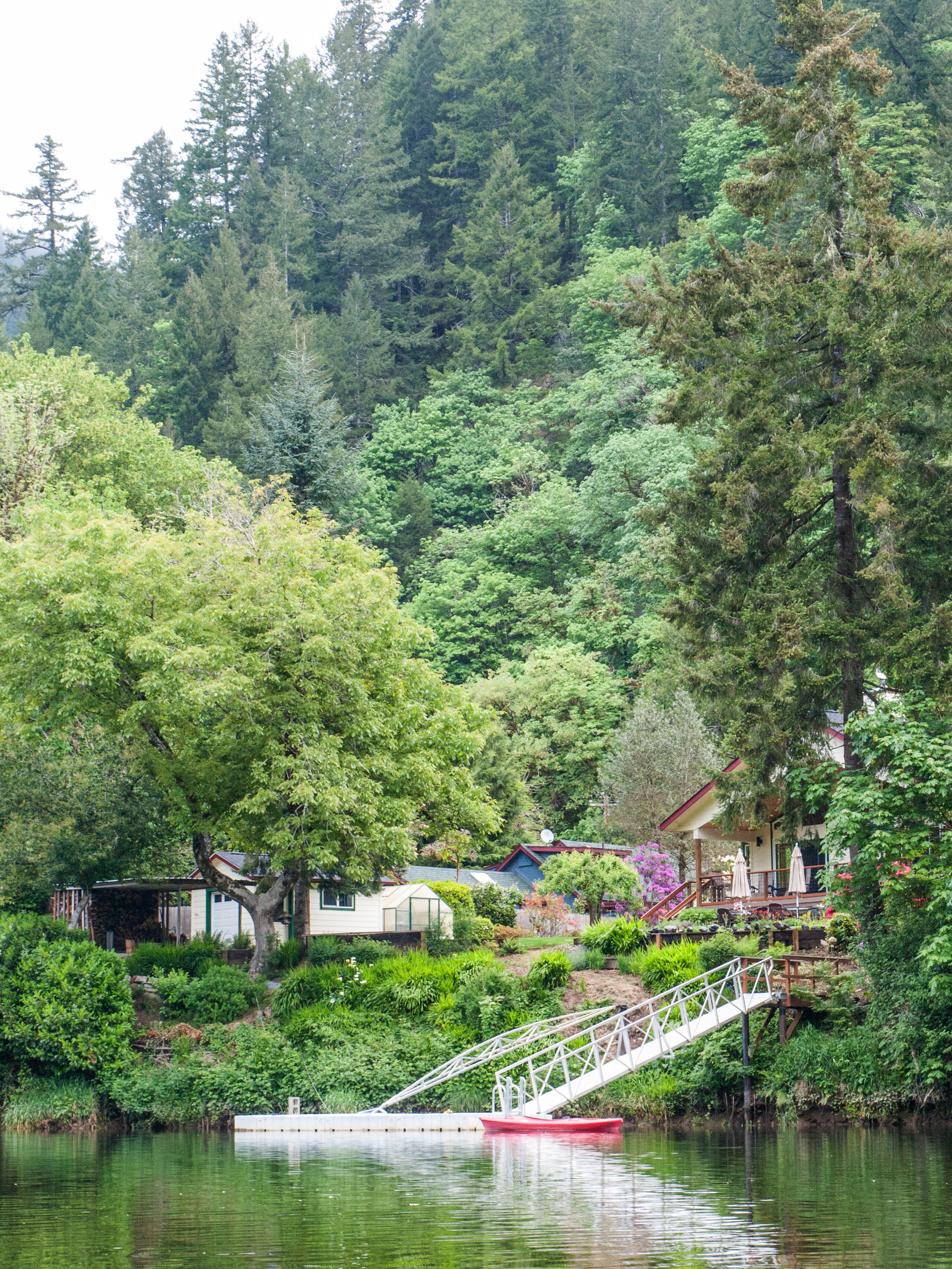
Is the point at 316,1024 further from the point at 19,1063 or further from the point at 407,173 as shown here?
the point at 407,173

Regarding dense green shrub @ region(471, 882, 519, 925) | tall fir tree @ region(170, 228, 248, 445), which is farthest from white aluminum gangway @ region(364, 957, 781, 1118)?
tall fir tree @ region(170, 228, 248, 445)

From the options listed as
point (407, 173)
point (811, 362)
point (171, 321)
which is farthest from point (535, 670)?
point (407, 173)

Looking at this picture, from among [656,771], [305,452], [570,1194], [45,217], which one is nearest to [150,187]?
[45,217]

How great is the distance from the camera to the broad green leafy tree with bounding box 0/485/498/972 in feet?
102

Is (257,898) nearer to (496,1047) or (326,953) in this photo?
(326,953)

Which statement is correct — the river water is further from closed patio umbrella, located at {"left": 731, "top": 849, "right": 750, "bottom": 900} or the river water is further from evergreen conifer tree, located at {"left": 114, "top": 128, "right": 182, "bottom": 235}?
evergreen conifer tree, located at {"left": 114, "top": 128, "right": 182, "bottom": 235}

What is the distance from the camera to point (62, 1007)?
2969 cm

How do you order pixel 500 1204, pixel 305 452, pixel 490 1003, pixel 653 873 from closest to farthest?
pixel 500 1204 < pixel 490 1003 < pixel 653 873 < pixel 305 452

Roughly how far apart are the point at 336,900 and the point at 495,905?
5.03 meters

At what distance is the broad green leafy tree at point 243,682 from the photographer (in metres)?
31.0

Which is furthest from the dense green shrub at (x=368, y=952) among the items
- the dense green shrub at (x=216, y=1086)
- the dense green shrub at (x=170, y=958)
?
the dense green shrub at (x=216, y=1086)

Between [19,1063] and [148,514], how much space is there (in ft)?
76.9

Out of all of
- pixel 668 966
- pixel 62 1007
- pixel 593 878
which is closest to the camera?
pixel 668 966

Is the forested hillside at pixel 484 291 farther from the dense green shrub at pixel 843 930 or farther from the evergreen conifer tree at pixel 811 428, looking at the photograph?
the dense green shrub at pixel 843 930
